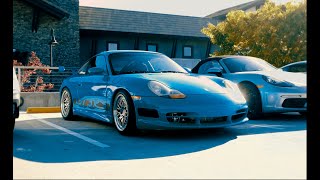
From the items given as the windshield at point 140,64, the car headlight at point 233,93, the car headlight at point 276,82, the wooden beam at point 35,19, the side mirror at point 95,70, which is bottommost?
the car headlight at point 233,93

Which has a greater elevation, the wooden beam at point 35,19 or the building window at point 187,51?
the wooden beam at point 35,19

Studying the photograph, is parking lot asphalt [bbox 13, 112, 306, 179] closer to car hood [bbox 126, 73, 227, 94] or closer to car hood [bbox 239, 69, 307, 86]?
car hood [bbox 126, 73, 227, 94]

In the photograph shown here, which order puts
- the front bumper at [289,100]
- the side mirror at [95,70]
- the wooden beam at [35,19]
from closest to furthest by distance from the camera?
the side mirror at [95,70] → the front bumper at [289,100] → the wooden beam at [35,19]

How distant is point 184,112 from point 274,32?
15.2 m

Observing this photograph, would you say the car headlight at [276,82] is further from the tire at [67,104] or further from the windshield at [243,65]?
the tire at [67,104]

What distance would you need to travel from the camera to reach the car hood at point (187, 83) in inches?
217

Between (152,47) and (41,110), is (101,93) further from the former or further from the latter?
(152,47)

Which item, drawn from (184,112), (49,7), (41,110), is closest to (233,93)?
(184,112)

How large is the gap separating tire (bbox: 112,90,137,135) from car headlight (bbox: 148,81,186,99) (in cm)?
37

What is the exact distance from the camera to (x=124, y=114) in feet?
18.8

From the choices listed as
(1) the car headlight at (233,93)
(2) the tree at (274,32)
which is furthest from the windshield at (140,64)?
(2) the tree at (274,32)

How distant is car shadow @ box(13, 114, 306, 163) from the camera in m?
4.40

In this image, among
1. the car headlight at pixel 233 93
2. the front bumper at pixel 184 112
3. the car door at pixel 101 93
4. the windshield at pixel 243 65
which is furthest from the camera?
the windshield at pixel 243 65

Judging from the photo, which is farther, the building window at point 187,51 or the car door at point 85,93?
the building window at point 187,51
